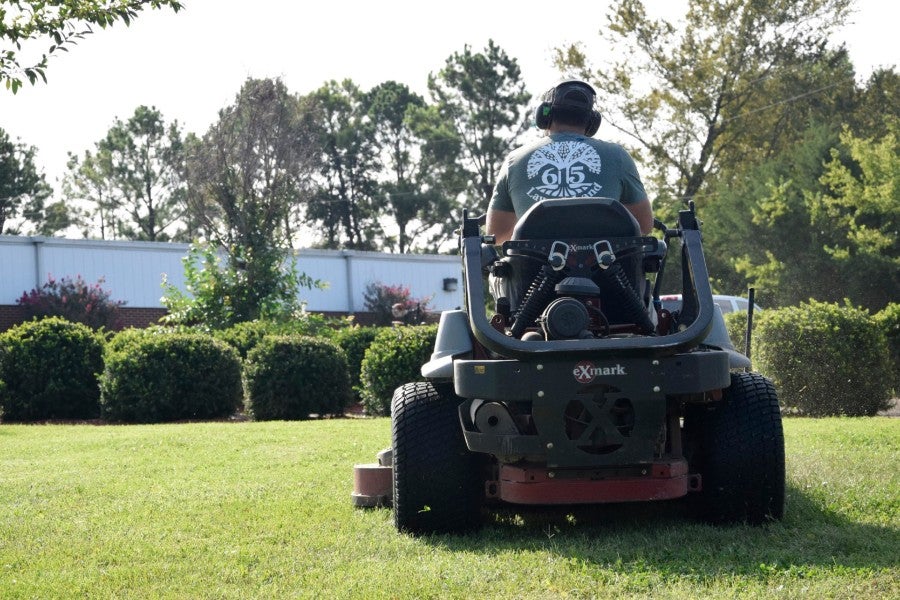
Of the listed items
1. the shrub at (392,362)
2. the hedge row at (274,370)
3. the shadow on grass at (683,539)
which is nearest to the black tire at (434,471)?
the shadow on grass at (683,539)

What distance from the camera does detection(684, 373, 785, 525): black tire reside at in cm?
532

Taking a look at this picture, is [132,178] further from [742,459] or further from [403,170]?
[742,459]

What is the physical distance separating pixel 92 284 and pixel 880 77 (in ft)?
88.6

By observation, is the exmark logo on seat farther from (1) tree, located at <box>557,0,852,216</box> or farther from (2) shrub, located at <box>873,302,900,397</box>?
(1) tree, located at <box>557,0,852,216</box>

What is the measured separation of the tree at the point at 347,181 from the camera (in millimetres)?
55812

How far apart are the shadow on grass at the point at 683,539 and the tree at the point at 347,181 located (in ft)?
161

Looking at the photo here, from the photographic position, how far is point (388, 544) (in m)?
5.29

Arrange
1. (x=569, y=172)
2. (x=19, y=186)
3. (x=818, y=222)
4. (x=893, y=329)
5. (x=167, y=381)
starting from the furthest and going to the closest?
(x=19, y=186)
(x=818, y=222)
(x=893, y=329)
(x=167, y=381)
(x=569, y=172)

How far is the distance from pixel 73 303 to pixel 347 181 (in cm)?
2886

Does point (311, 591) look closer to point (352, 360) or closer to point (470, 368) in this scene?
point (470, 368)

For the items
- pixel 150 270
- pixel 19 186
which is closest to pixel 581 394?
pixel 150 270

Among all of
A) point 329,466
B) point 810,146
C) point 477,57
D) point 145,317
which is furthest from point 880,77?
point 329,466

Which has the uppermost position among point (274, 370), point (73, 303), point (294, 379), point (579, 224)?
point (73, 303)

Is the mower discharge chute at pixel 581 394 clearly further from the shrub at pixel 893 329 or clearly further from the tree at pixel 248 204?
the tree at pixel 248 204
